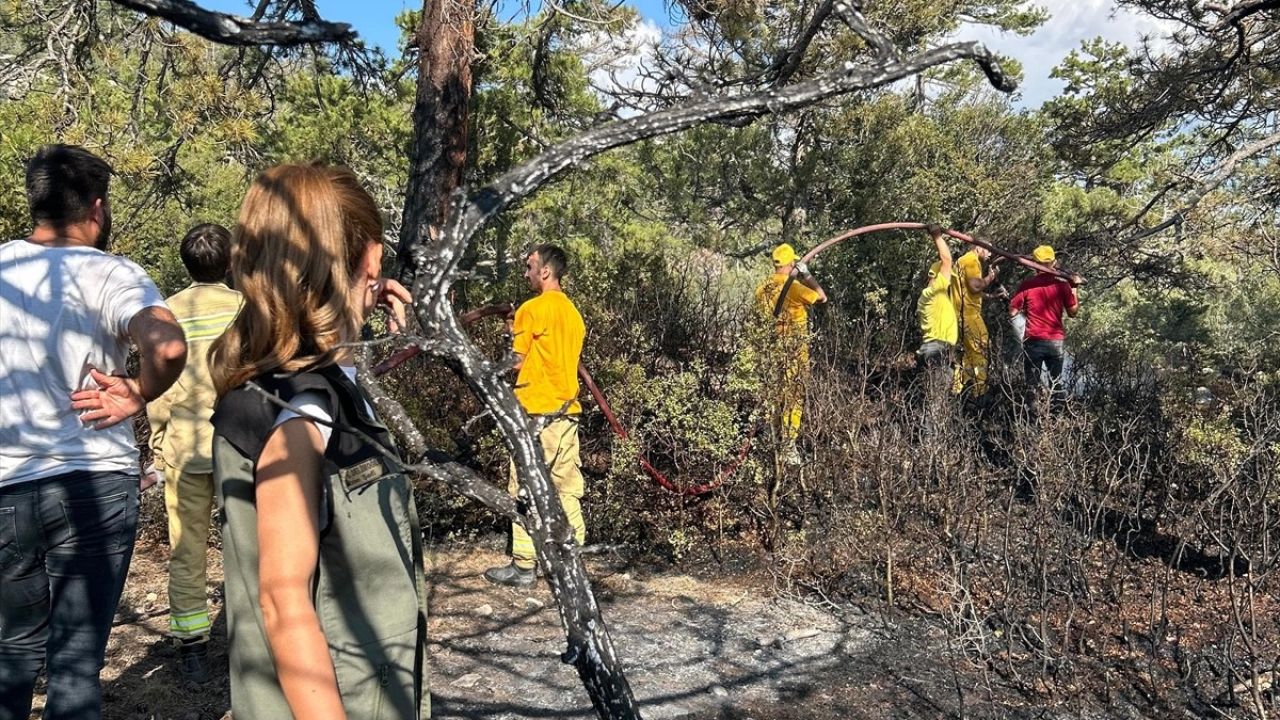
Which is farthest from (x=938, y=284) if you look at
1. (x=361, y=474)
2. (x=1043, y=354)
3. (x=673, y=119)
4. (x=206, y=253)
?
(x=361, y=474)

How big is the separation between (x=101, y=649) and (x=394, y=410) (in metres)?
1.45

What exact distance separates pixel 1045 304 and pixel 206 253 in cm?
624

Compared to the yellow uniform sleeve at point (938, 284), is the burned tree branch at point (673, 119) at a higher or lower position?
lower

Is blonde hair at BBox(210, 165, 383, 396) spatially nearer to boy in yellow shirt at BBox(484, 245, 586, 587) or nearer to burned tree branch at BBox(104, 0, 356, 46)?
burned tree branch at BBox(104, 0, 356, 46)

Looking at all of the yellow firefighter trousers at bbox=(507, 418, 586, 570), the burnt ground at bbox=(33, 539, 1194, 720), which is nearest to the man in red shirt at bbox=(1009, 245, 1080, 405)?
the burnt ground at bbox=(33, 539, 1194, 720)

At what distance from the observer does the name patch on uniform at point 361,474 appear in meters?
1.26

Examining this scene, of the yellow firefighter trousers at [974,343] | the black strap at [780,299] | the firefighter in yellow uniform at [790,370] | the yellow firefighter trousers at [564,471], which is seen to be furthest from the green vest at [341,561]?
the yellow firefighter trousers at [974,343]

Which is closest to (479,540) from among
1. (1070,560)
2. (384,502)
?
(1070,560)

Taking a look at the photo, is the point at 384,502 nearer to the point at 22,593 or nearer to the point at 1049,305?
the point at 22,593

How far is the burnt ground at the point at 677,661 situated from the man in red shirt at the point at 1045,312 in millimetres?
3682

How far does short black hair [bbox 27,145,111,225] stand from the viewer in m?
2.27

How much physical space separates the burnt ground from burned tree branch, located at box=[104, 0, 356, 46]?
2.97 m

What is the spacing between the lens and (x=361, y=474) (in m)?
1.27

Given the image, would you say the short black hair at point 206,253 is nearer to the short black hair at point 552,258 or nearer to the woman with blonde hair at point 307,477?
the short black hair at point 552,258
